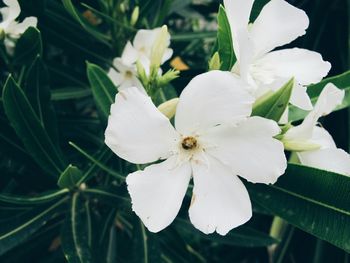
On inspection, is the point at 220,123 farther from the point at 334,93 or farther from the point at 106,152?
the point at 106,152

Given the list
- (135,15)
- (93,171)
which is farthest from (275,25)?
(135,15)

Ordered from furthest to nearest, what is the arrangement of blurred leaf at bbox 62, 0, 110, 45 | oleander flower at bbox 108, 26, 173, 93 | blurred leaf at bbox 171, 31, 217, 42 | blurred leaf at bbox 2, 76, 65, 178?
blurred leaf at bbox 171, 31, 217, 42 < oleander flower at bbox 108, 26, 173, 93 < blurred leaf at bbox 62, 0, 110, 45 < blurred leaf at bbox 2, 76, 65, 178

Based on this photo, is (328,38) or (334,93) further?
(328,38)

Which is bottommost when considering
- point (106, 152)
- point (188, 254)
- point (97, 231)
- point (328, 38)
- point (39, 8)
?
point (188, 254)

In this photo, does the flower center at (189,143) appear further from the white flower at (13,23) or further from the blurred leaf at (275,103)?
the white flower at (13,23)

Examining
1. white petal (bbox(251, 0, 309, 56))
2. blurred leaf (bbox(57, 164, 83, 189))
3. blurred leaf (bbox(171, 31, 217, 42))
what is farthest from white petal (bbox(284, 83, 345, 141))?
blurred leaf (bbox(171, 31, 217, 42))

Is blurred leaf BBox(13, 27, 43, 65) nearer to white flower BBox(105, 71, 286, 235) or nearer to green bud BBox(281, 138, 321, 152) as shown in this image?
white flower BBox(105, 71, 286, 235)

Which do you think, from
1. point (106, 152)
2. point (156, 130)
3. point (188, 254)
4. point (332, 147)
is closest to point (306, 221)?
point (332, 147)

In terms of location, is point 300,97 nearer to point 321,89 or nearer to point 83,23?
point 321,89
